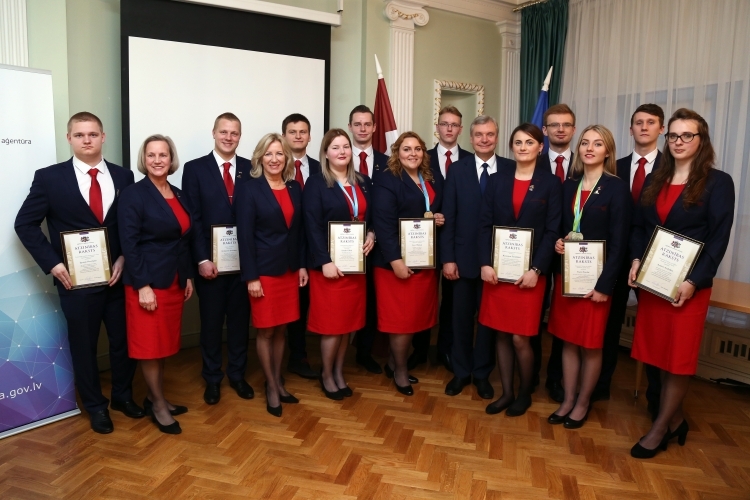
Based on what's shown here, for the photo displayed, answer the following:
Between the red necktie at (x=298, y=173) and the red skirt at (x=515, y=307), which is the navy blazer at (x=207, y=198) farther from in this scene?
the red skirt at (x=515, y=307)

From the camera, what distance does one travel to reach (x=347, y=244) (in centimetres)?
A: 330

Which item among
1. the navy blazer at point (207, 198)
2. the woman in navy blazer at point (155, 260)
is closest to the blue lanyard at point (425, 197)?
the navy blazer at point (207, 198)

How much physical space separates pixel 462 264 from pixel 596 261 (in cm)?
80

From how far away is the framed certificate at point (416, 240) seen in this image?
3.39 metres

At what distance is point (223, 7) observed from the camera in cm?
433

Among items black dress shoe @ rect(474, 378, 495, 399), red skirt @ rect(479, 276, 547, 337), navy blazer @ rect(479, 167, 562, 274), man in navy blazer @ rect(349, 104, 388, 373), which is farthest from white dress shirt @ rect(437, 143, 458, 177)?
black dress shoe @ rect(474, 378, 495, 399)

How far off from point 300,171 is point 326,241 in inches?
26.0

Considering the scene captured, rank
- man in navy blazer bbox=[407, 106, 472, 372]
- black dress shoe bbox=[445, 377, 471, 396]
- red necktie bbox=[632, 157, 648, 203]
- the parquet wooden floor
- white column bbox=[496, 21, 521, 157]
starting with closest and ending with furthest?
the parquet wooden floor → red necktie bbox=[632, 157, 648, 203] → black dress shoe bbox=[445, 377, 471, 396] → man in navy blazer bbox=[407, 106, 472, 372] → white column bbox=[496, 21, 521, 157]

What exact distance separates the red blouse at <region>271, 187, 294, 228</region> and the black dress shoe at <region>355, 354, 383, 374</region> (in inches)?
52.7

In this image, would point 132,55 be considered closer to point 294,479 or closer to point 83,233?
point 83,233

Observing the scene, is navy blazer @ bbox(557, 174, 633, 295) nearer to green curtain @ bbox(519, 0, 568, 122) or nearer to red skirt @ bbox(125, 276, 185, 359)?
red skirt @ bbox(125, 276, 185, 359)

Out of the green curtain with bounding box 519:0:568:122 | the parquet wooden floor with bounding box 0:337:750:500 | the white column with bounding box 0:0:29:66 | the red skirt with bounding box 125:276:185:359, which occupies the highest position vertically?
the green curtain with bounding box 519:0:568:122

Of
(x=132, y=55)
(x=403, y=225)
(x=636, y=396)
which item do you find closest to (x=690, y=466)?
(x=636, y=396)

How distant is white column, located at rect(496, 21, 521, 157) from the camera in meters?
5.92
